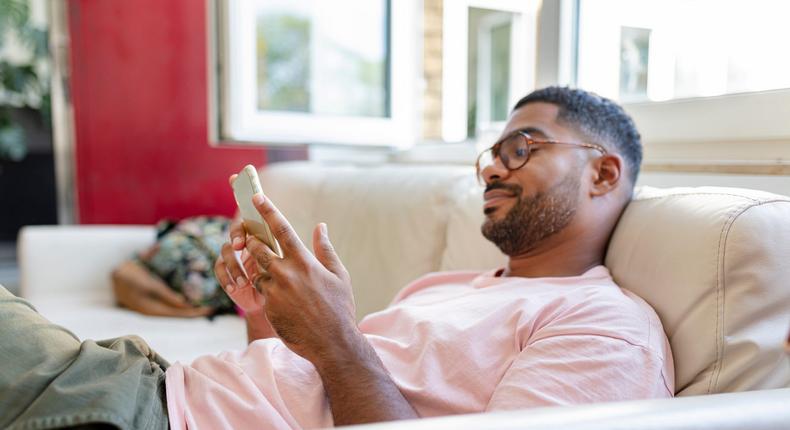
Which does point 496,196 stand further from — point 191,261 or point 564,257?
point 191,261

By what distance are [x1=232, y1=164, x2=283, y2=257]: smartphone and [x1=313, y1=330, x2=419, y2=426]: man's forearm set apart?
0.55 feet

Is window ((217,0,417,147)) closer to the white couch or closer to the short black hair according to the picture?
the white couch

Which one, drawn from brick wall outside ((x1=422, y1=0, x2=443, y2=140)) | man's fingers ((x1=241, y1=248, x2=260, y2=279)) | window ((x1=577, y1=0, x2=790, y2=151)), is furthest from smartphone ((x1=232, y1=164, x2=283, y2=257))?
brick wall outside ((x1=422, y1=0, x2=443, y2=140))

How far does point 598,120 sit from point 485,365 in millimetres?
604

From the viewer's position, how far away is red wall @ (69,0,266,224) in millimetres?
2932

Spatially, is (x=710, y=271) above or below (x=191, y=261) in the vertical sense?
above

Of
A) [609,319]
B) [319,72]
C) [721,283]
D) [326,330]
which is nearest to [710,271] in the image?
[721,283]

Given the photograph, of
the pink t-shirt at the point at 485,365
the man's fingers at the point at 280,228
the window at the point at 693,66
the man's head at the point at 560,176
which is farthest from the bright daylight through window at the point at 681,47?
the man's fingers at the point at 280,228

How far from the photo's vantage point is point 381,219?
187 centimetres

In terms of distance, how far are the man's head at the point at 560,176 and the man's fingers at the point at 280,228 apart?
1.63 ft

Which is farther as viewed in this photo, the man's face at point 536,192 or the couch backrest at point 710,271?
the man's face at point 536,192

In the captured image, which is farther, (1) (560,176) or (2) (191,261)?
(2) (191,261)

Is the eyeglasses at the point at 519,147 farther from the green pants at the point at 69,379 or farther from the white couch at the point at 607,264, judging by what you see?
the green pants at the point at 69,379

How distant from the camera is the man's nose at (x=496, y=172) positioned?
1.29m
